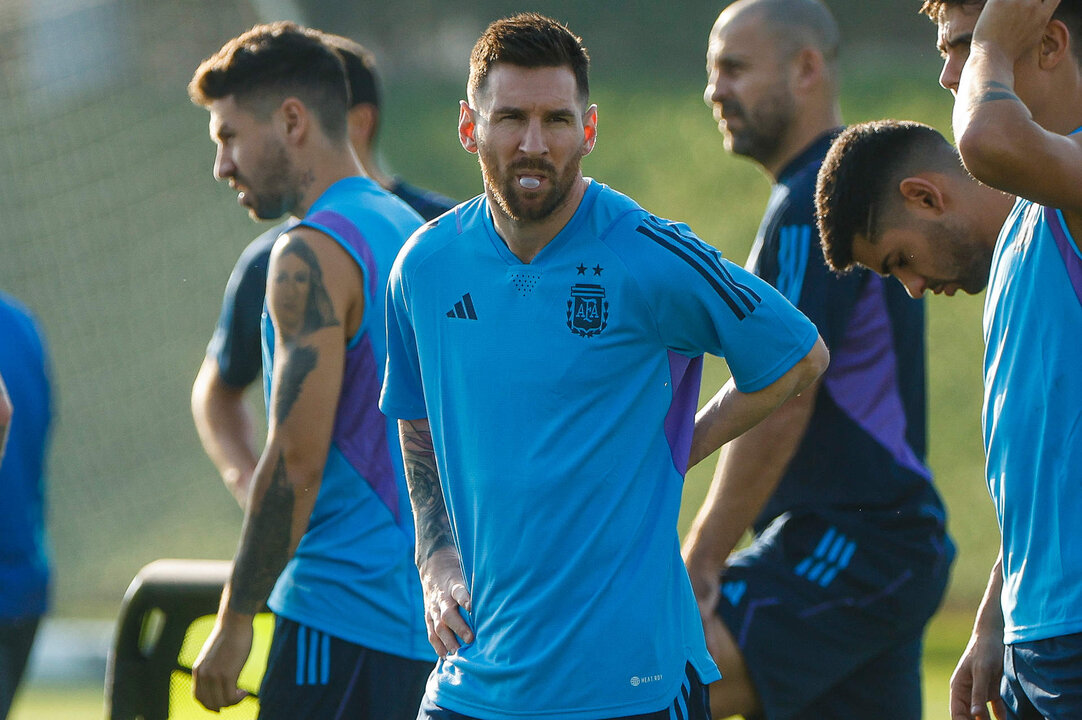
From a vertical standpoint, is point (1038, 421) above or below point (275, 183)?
below

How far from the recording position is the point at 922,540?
3.59 metres

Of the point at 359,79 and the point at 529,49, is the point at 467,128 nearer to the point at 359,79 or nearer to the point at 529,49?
the point at 529,49

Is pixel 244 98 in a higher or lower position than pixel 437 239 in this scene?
higher

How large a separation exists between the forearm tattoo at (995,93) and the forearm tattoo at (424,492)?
3.86ft

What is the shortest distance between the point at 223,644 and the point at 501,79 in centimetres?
148

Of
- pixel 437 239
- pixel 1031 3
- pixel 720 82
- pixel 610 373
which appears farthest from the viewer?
pixel 720 82

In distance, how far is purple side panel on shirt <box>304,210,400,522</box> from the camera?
316 centimetres

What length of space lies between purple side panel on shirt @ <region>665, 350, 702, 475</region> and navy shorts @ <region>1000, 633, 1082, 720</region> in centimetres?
66

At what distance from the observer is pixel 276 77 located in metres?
3.52

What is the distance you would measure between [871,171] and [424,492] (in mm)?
1176

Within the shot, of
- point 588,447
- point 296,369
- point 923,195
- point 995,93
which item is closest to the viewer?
point 995,93

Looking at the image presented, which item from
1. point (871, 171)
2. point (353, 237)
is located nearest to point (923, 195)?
point (871, 171)

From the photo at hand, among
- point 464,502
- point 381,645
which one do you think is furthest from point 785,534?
point 464,502

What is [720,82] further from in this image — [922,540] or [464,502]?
[464,502]
